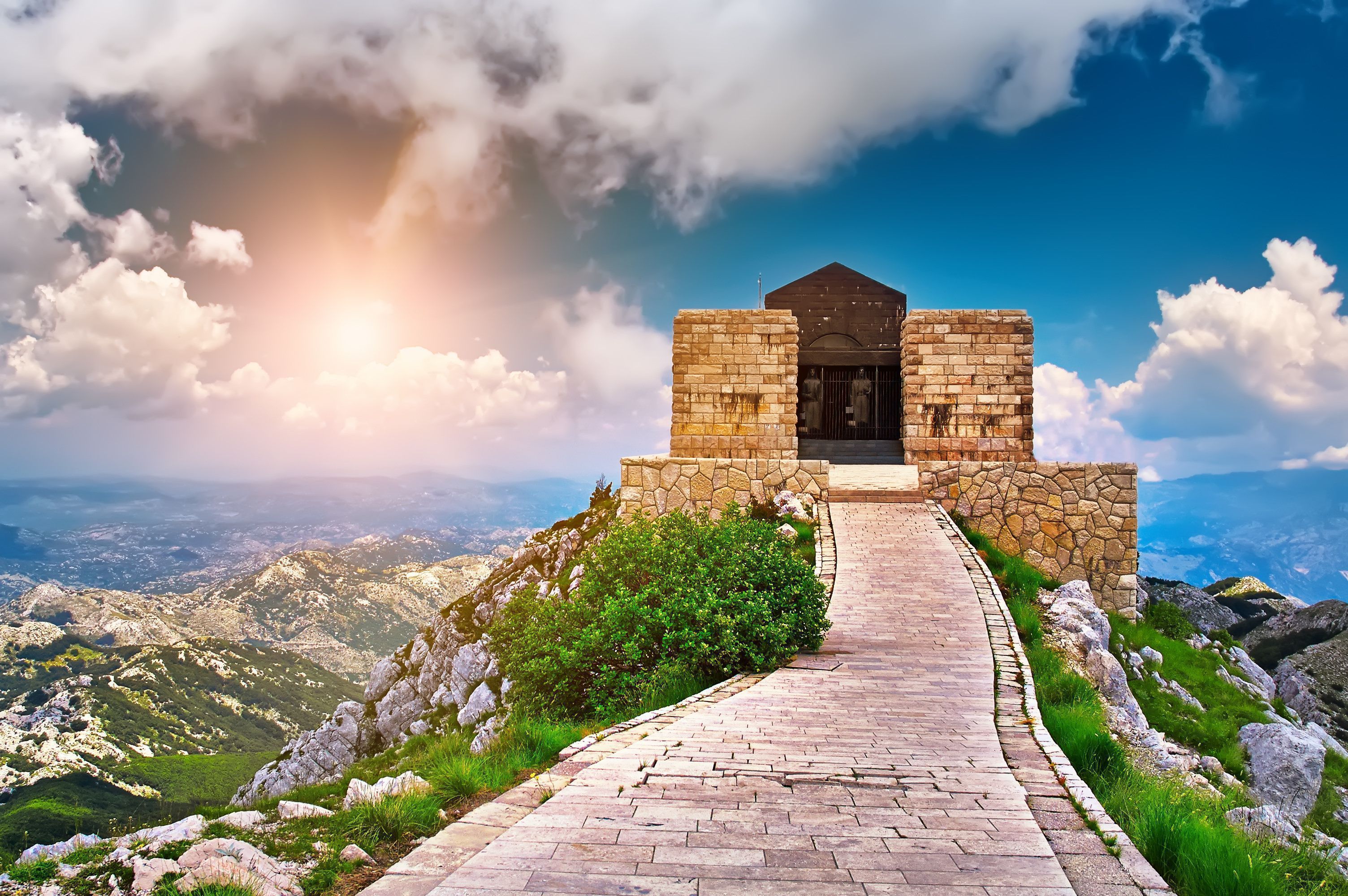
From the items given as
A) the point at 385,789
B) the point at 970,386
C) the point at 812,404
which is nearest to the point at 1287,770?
the point at 970,386

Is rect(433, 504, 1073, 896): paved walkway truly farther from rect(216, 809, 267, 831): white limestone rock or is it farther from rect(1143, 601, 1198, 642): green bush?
rect(1143, 601, 1198, 642): green bush

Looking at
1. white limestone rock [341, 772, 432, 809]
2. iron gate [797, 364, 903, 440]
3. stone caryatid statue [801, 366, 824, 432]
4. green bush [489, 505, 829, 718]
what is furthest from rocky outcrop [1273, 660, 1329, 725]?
white limestone rock [341, 772, 432, 809]

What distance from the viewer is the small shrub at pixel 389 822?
407cm

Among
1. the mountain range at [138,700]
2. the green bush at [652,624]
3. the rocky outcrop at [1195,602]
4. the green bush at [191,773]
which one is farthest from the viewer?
the green bush at [191,773]

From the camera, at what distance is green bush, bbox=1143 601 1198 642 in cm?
1590

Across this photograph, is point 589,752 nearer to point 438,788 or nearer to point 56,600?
point 438,788

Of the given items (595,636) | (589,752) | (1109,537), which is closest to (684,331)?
(1109,537)

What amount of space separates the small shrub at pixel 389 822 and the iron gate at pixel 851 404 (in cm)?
1915

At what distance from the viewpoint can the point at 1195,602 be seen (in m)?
22.5

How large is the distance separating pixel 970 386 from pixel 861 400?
4817 mm

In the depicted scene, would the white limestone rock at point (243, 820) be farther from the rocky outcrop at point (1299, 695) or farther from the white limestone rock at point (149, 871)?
the rocky outcrop at point (1299, 695)

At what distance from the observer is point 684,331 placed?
18.6 meters

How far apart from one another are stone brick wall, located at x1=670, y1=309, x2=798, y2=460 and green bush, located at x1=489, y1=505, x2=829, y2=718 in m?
8.80

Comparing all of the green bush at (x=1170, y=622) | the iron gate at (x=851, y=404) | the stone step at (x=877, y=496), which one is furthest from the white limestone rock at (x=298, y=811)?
the iron gate at (x=851, y=404)
